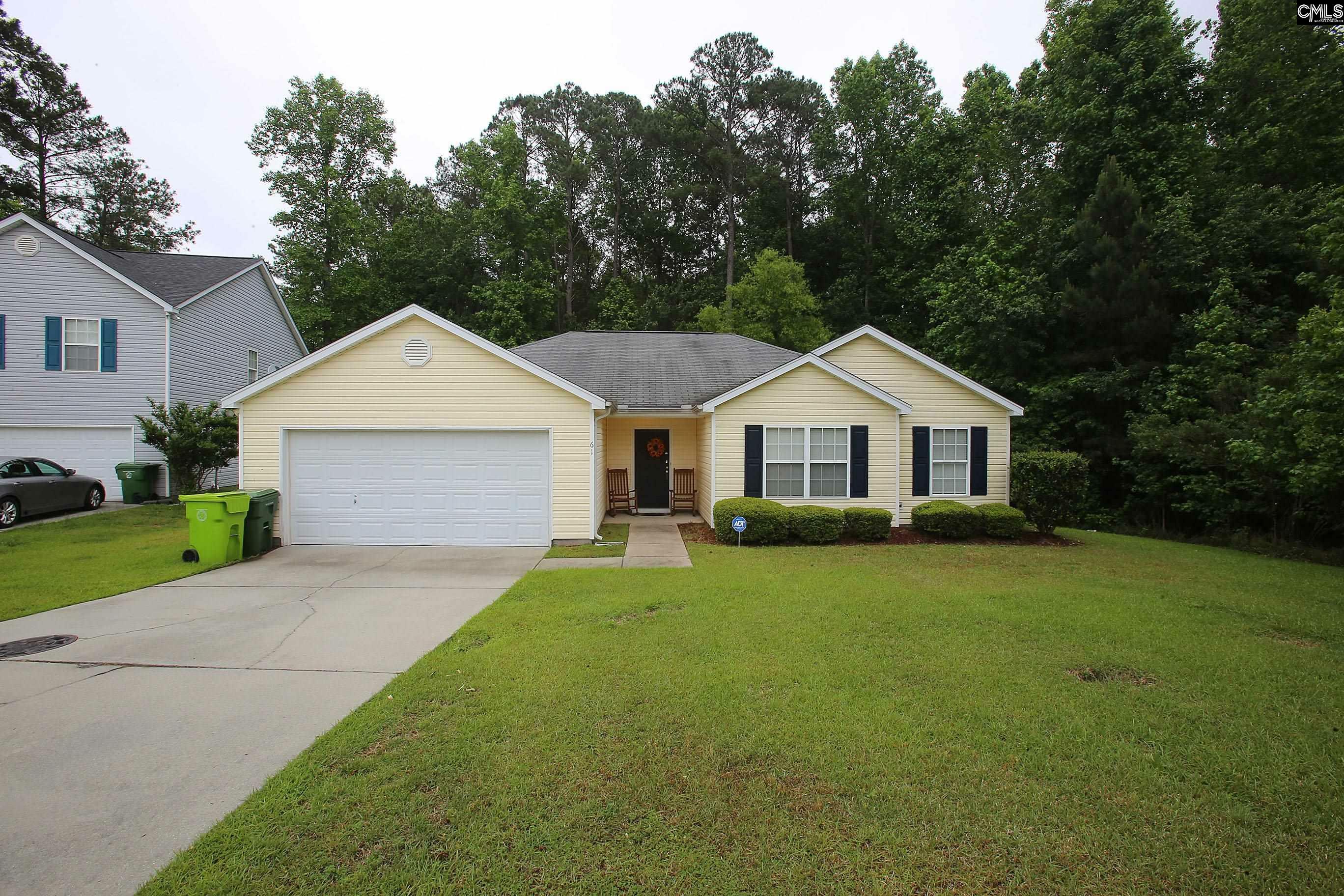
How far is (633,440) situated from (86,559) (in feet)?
33.6

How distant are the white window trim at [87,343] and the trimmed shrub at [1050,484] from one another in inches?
891

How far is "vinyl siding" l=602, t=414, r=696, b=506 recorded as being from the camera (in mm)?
15133

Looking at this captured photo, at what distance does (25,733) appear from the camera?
3.81 meters

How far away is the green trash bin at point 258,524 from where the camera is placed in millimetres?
9719

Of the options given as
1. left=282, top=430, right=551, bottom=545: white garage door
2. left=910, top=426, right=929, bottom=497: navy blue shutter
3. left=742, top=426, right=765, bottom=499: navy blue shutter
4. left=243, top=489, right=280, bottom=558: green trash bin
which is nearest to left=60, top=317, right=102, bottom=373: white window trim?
left=282, top=430, right=551, bottom=545: white garage door

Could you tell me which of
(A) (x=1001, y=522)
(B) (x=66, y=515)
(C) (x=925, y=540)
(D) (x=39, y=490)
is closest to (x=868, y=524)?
(C) (x=925, y=540)

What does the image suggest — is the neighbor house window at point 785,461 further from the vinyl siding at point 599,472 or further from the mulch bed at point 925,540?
the vinyl siding at point 599,472

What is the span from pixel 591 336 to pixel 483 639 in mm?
14123

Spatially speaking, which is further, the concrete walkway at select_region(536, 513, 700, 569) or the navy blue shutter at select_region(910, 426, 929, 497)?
the navy blue shutter at select_region(910, 426, 929, 497)

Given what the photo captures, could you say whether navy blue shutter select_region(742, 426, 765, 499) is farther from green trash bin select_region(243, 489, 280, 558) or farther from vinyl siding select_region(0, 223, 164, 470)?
vinyl siding select_region(0, 223, 164, 470)

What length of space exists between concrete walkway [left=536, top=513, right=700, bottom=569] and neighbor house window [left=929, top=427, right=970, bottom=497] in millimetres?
5646

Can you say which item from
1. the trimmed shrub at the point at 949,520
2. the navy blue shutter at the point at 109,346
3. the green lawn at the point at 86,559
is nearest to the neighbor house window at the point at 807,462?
the trimmed shrub at the point at 949,520

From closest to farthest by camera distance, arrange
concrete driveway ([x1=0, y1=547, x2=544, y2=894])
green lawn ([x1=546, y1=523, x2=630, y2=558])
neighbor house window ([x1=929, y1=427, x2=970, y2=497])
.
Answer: concrete driveway ([x1=0, y1=547, x2=544, y2=894]), green lawn ([x1=546, y1=523, x2=630, y2=558]), neighbor house window ([x1=929, y1=427, x2=970, y2=497])

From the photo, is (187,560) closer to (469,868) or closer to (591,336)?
(469,868)
